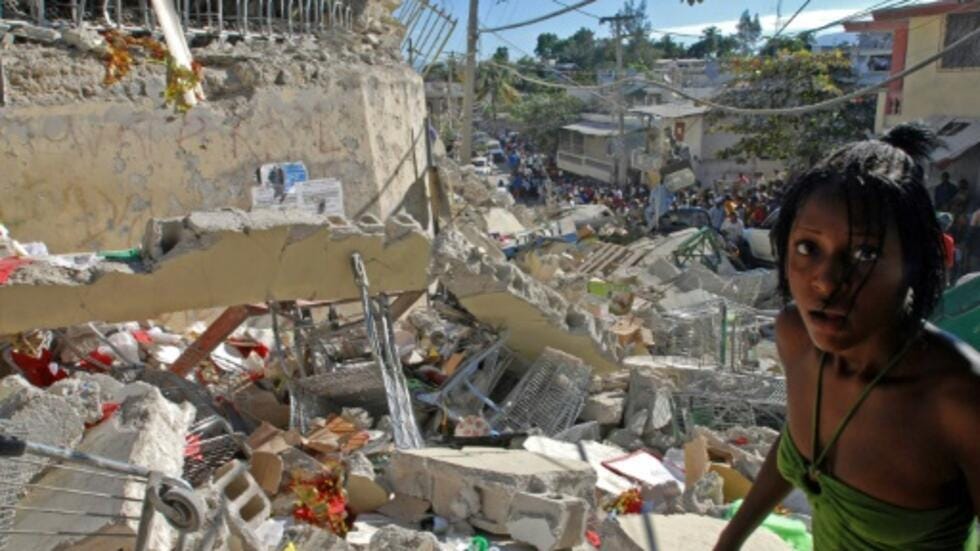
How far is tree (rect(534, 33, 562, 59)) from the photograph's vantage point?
92750 millimetres

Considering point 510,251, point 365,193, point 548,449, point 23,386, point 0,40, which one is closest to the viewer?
point 23,386

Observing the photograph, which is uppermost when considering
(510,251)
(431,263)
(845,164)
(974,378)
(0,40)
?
(0,40)

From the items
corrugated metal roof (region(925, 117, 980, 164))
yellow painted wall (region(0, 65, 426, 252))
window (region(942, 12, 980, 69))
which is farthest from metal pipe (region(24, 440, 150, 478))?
window (region(942, 12, 980, 69))

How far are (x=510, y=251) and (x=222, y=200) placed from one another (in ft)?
25.3

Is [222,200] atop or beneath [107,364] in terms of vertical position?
atop

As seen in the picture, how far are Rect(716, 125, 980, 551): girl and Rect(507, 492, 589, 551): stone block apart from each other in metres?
2.43

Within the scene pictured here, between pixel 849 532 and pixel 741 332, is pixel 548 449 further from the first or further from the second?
pixel 849 532

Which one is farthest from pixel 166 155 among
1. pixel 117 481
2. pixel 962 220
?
pixel 962 220

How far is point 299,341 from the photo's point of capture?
6.22 meters

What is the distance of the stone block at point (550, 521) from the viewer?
3916mm

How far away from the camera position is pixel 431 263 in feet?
20.1

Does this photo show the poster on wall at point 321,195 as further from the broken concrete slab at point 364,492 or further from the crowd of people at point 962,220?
the crowd of people at point 962,220

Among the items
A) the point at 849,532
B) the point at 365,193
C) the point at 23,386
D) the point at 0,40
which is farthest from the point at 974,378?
the point at 365,193

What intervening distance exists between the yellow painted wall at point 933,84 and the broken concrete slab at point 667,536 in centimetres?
1354
